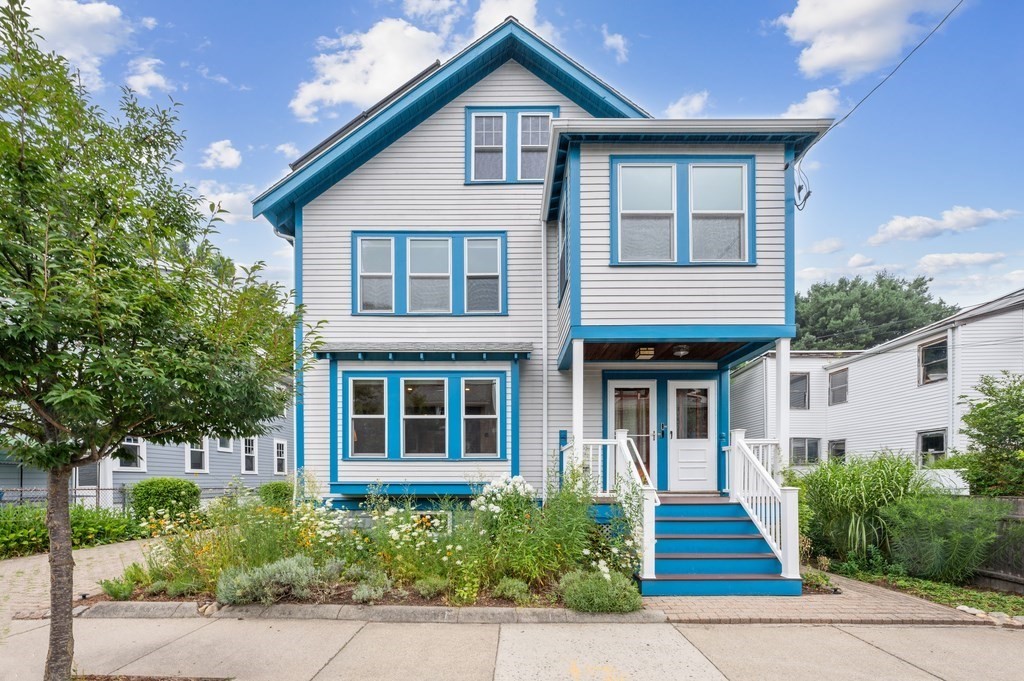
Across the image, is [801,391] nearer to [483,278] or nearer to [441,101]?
[483,278]

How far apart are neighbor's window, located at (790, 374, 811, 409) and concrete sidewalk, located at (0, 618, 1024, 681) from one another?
53.5ft

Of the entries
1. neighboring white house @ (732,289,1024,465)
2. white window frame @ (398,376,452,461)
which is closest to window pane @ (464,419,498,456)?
white window frame @ (398,376,452,461)

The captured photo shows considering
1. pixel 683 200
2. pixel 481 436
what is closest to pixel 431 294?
pixel 481 436

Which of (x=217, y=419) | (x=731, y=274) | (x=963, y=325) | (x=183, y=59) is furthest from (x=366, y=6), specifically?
(x=963, y=325)

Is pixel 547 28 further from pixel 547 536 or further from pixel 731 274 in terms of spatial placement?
pixel 547 536

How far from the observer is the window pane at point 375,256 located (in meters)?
10.2

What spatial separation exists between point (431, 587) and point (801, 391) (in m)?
18.7

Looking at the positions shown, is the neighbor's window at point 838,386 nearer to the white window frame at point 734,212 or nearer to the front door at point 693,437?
the front door at point 693,437

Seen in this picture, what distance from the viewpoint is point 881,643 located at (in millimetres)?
5195

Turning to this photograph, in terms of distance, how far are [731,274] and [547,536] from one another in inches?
167

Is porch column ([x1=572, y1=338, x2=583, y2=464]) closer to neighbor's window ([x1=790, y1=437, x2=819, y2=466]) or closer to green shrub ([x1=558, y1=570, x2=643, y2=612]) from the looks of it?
green shrub ([x1=558, y1=570, x2=643, y2=612])

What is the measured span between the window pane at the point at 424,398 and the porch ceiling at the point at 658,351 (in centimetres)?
257

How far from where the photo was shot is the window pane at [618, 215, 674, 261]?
Answer: 792 centimetres

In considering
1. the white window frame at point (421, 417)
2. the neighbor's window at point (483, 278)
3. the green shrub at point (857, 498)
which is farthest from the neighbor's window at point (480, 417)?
the green shrub at point (857, 498)
